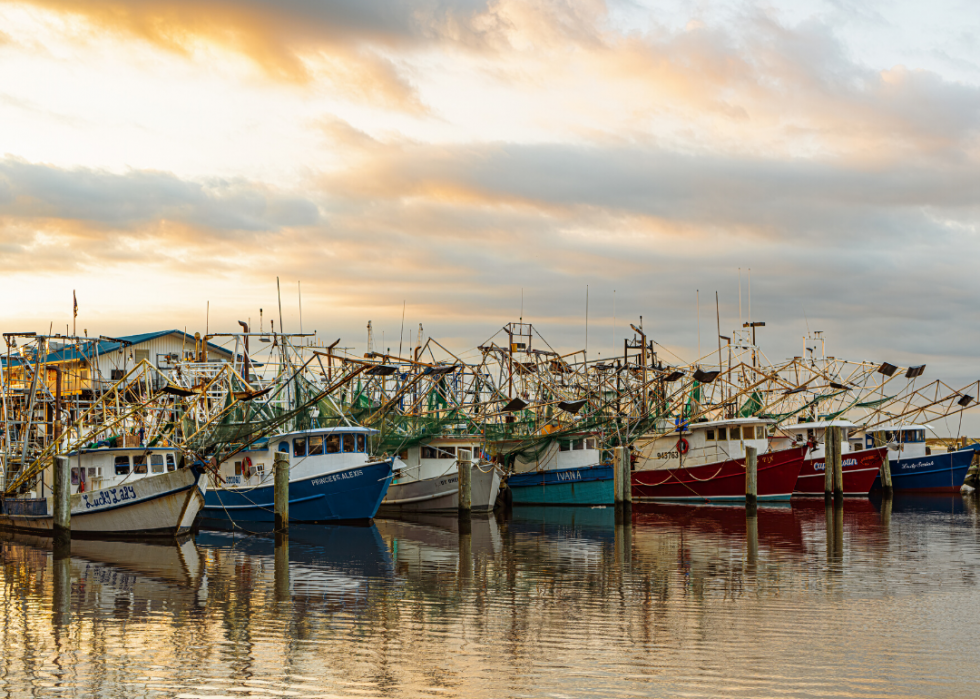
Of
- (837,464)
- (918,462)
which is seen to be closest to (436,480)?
(837,464)

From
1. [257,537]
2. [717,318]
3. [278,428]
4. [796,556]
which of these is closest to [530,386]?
[717,318]

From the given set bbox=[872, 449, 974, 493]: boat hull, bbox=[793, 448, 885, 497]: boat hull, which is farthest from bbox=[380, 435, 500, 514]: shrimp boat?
bbox=[872, 449, 974, 493]: boat hull

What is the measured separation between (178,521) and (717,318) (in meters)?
33.0

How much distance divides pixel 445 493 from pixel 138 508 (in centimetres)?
1291

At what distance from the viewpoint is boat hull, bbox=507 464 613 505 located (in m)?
41.4

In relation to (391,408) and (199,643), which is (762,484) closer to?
(391,408)

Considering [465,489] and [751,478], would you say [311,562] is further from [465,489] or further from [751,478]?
[751,478]

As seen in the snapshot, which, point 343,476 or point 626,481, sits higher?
point 343,476

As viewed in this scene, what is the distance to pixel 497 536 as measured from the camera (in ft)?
98.7

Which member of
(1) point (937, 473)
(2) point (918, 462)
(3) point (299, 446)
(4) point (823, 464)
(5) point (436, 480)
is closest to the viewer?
(3) point (299, 446)

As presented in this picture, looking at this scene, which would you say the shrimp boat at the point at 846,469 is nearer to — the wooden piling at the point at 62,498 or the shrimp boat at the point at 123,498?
the shrimp boat at the point at 123,498

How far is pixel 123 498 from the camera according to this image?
1124 inches

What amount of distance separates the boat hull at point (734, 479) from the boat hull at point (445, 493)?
9480mm

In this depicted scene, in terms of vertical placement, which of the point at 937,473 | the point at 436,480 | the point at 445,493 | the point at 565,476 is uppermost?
the point at 436,480
